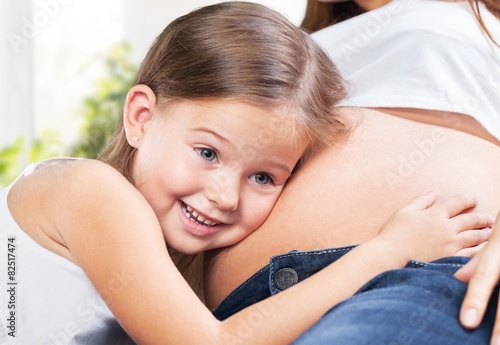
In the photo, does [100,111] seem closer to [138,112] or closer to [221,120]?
[138,112]

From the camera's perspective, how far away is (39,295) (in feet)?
3.62

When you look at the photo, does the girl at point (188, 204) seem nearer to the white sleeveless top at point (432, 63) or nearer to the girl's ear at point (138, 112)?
the girl's ear at point (138, 112)

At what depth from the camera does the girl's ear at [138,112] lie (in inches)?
46.9

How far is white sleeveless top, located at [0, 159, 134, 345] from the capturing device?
43.3 inches

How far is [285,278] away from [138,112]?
366mm

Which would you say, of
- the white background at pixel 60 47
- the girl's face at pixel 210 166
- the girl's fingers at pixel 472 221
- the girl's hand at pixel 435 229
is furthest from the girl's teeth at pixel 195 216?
the white background at pixel 60 47

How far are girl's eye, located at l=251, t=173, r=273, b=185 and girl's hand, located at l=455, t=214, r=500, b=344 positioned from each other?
411 millimetres

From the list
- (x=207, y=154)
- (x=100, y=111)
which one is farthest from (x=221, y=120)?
(x=100, y=111)

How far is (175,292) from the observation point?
951mm

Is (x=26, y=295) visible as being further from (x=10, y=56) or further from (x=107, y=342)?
(x=10, y=56)

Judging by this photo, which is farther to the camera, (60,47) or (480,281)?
(60,47)

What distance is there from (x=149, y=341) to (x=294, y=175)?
0.40 m

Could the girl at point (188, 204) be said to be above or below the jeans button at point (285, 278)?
above

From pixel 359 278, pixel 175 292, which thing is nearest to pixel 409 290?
pixel 359 278
